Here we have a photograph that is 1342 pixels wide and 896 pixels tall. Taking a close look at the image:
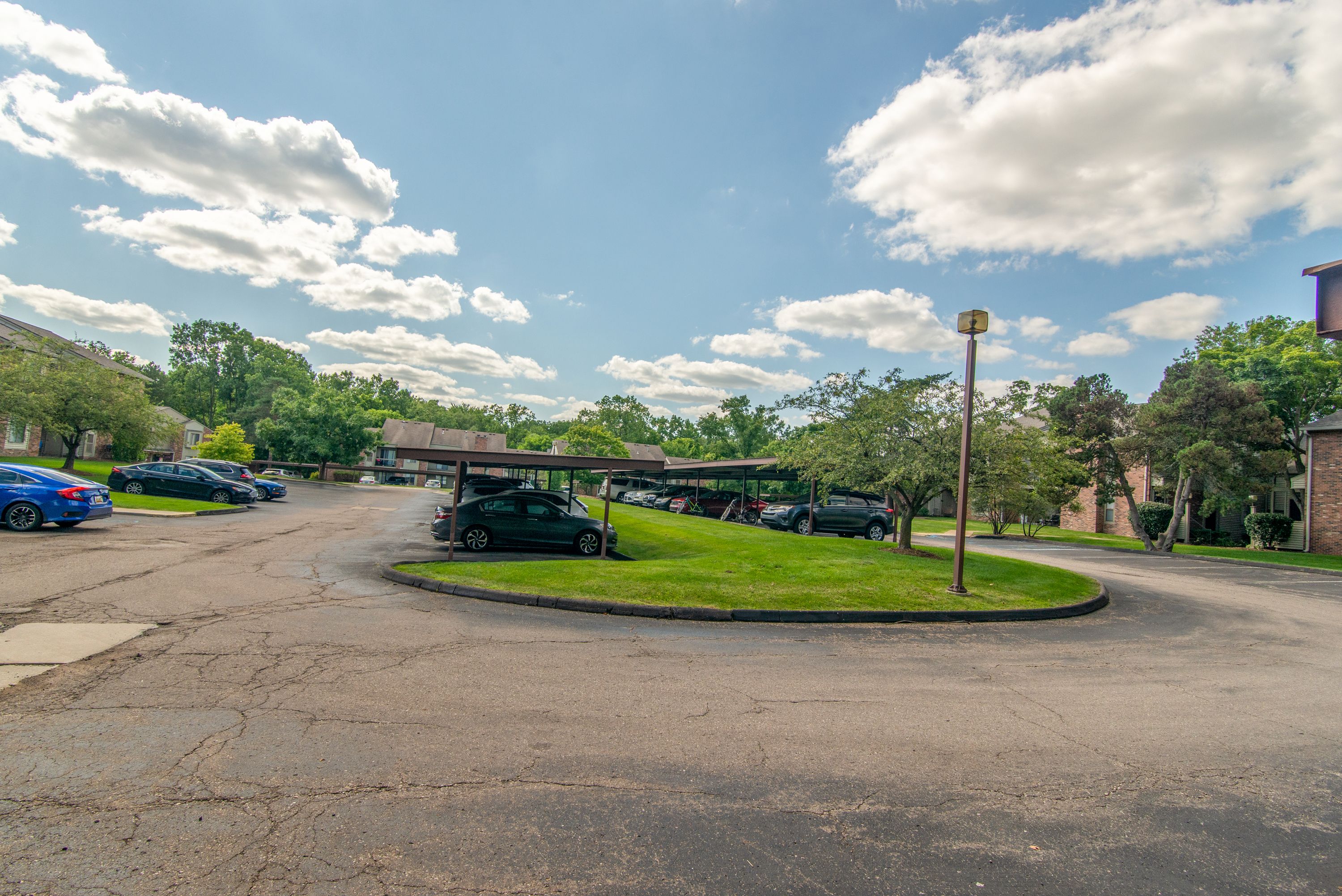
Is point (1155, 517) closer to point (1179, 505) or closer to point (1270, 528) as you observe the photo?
point (1270, 528)

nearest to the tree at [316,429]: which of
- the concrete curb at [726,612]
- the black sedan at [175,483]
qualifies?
the black sedan at [175,483]

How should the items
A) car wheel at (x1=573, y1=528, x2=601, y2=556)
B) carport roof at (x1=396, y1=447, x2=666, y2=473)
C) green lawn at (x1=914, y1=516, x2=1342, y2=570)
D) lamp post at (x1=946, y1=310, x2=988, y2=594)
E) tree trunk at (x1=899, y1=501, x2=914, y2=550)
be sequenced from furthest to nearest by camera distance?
green lawn at (x1=914, y1=516, x2=1342, y2=570), car wheel at (x1=573, y1=528, x2=601, y2=556), tree trunk at (x1=899, y1=501, x2=914, y2=550), carport roof at (x1=396, y1=447, x2=666, y2=473), lamp post at (x1=946, y1=310, x2=988, y2=594)

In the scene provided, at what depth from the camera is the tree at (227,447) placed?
44594 mm

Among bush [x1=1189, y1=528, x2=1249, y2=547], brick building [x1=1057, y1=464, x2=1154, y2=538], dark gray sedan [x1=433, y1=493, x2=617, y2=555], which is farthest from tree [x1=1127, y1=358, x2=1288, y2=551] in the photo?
dark gray sedan [x1=433, y1=493, x2=617, y2=555]

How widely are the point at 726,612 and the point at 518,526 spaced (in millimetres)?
7713

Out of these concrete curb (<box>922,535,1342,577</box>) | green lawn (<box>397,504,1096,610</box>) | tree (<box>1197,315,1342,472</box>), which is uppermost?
tree (<box>1197,315,1342,472</box>)

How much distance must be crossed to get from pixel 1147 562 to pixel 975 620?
15124 millimetres

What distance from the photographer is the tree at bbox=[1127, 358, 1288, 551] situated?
22203 millimetres

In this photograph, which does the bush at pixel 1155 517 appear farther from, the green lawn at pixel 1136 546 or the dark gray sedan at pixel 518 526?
the dark gray sedan at pixel 518 526

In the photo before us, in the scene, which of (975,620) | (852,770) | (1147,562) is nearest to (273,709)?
(852,770)

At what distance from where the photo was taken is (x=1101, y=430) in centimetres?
2569

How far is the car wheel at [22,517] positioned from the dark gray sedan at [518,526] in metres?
8.23

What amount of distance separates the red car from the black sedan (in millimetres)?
19524

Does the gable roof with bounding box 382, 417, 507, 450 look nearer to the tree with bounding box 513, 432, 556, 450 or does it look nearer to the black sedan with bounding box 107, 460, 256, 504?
the tree with bounding box 513, 432, 556, 450
